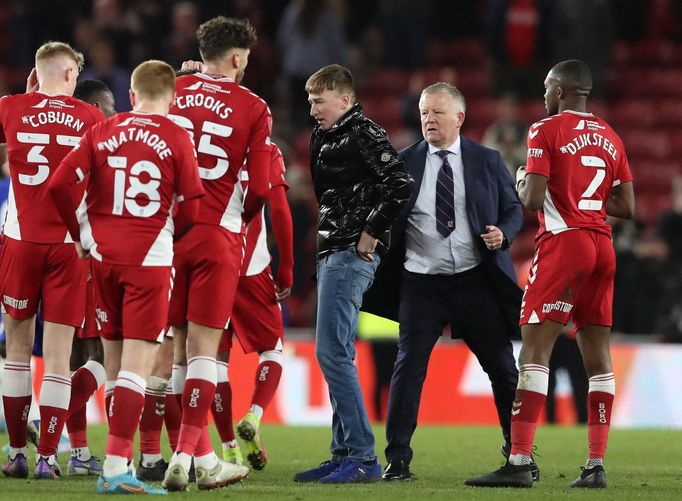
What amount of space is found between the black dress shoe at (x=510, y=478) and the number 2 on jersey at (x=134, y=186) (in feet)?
8.01

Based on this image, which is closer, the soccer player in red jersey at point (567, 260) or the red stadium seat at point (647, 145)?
the soccer player in red jersey at point (567, 260)

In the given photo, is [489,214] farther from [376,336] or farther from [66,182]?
[376,336]

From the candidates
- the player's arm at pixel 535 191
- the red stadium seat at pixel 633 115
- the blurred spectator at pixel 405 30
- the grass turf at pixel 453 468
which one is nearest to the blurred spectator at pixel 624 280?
the grass turf at pixel 453 468

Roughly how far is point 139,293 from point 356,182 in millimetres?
1678

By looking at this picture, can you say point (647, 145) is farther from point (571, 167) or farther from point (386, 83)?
point (571, 167)

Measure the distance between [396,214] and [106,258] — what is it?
1.78 metres

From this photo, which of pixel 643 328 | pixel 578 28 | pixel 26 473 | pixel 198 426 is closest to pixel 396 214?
pixel 198 426

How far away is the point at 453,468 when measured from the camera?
8.66 metres

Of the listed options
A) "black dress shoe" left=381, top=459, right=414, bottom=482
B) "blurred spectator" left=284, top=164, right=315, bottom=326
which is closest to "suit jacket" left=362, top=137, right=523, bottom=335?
"black dress shoe" left=381, top=459, right=414, bottom=482

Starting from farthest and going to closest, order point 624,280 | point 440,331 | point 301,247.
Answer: point 301,247, point 624,280, point 440,331

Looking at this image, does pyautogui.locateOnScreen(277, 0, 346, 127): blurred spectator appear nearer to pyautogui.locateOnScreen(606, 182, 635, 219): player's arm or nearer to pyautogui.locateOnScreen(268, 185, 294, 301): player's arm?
pyautogui.locateOnScreen(268, 185, 294, 301): player's arm

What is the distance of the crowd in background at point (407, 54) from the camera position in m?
16.8

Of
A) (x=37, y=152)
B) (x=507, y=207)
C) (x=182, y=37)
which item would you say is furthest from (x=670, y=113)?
(x=37, y=152)

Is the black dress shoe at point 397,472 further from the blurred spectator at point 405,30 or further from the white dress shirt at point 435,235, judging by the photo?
the blurred spectator at point 405,30
